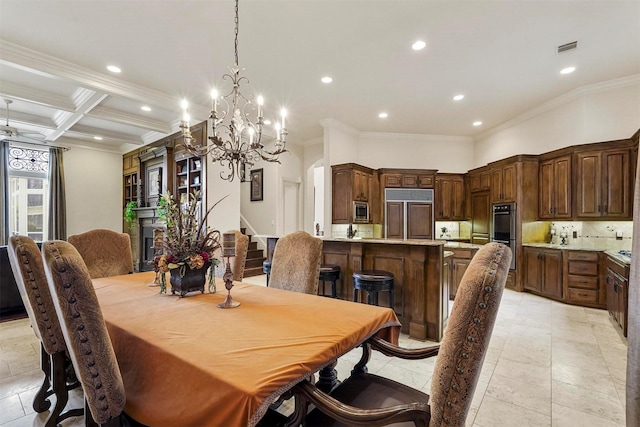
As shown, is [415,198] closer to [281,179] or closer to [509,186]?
[509,186]

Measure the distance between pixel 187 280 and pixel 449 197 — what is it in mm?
6374

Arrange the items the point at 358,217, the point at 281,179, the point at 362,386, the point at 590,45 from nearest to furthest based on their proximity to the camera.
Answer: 1. the point at 362,386
2. the point at 590,45
3. the point at 358,217
4. the point at 281,179

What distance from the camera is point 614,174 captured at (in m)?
4.22

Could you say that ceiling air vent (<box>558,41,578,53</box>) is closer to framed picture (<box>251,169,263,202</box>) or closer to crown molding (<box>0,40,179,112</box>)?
crown molding (<box>0,40,179,112</box>)

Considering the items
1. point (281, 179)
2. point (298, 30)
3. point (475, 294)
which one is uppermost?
point (298, 30)

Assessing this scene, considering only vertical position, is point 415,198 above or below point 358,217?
above

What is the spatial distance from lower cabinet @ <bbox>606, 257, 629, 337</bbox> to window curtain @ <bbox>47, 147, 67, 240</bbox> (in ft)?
32.1

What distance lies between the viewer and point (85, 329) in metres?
0.97

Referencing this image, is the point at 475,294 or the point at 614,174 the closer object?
the point at 475,294

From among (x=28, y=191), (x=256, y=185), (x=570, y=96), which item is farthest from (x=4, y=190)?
(x=570, y=96)

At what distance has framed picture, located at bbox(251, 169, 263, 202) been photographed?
745cm

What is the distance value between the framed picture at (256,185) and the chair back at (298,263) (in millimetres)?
5196

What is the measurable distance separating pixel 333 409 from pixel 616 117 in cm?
599

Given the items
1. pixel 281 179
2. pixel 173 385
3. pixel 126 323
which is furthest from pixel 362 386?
pixel 281 179
